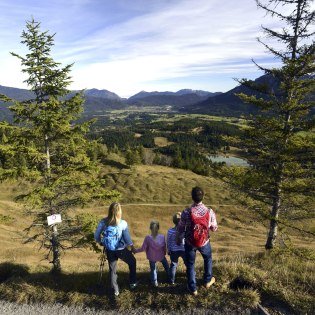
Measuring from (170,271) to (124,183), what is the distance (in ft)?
227

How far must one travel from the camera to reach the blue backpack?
9.07 meters

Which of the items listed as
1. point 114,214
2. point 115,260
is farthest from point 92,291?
point 114,214

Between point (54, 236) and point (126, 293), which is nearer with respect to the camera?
point (126, 293)

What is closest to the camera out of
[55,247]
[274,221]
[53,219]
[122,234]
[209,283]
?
[209,283]

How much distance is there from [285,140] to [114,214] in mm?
9705

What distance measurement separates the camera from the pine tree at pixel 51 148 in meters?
13.0

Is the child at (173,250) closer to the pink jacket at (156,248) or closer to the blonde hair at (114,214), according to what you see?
the pink jacket at (156,248)

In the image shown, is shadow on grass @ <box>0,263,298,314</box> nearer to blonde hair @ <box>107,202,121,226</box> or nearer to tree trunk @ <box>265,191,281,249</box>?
blonde hair @ <box>107,202,121,226</box>

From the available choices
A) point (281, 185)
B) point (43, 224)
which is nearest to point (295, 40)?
point (281, 185)

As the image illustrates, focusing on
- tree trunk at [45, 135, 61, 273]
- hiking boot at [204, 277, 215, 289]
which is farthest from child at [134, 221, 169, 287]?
tree trunk at [45, 135, 61, 273]

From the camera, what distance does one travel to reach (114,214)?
351 inches

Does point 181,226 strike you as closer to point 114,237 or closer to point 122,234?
point 122,234

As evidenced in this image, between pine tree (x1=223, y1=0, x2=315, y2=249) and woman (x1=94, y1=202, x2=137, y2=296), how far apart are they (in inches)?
322

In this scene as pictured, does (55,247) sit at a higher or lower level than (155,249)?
lower
